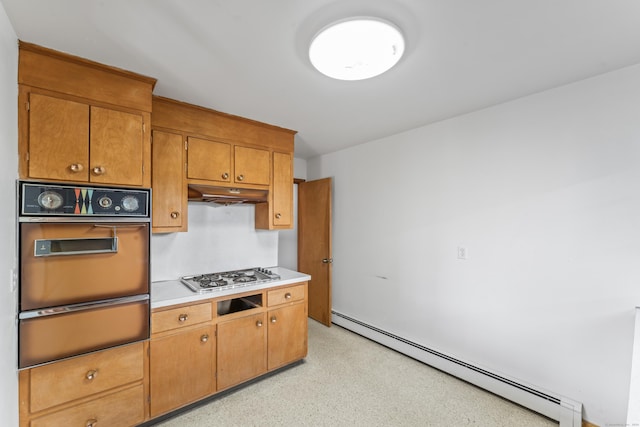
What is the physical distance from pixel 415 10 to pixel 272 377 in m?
2.91

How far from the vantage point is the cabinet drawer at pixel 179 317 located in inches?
75.0

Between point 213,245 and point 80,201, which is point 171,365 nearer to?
point 213,245

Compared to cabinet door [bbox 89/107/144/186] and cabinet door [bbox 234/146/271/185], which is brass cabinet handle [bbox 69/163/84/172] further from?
cabinet door [bbox 234/146/271/185]

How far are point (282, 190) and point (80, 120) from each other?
1.68m

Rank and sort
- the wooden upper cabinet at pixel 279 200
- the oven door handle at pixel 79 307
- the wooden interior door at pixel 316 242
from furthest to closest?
the wooden interior door at pixel 316 242
the wooden upper cabinet at pixel 279 200
the oven door handle at pixel 79 307

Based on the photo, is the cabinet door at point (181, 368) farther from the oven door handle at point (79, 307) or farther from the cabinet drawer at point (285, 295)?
the cabinet drawer at point (285, 295)

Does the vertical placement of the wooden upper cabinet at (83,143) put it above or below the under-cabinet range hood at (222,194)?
above

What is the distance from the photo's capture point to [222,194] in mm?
2334

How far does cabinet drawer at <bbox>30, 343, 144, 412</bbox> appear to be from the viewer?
1504 mm

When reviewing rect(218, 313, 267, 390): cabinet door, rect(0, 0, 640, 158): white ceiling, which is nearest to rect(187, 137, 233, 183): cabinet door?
rect(0, 0, 640, 158): white ceiling

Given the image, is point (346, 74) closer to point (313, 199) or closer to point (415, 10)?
point (415, 10)

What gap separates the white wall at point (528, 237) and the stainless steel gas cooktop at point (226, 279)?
143cm

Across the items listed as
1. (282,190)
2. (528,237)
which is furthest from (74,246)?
(528,237)

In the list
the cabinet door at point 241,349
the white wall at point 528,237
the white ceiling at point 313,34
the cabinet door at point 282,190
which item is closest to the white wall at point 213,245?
the cabinet door at point 282,190
